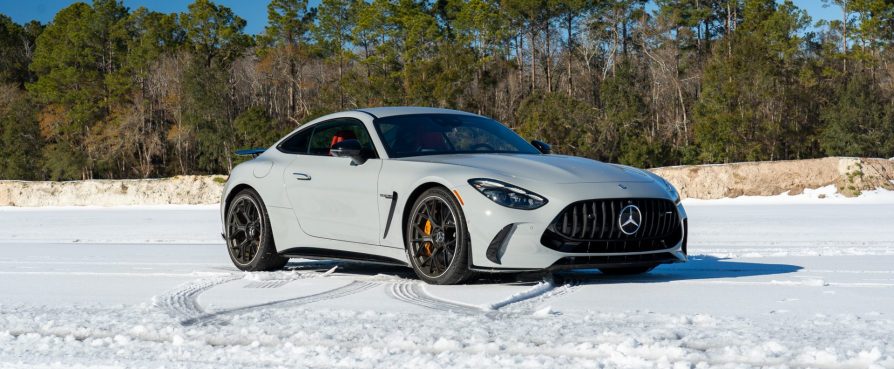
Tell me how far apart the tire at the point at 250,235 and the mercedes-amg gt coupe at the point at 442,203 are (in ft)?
0.04

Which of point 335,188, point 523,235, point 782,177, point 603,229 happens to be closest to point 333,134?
point 335,188

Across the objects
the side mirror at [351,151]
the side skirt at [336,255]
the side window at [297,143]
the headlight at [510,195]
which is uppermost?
the side window at [297,143]

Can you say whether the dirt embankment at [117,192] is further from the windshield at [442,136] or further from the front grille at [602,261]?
the front grille at [602,261]

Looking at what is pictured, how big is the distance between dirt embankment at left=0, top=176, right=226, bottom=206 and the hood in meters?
26.5

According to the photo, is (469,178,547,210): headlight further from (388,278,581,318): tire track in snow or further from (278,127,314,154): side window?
(278,127,314,154): side window

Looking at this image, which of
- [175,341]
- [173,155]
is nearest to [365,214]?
[175,341]

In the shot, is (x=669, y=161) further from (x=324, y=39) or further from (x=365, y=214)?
(x=365, y=214)

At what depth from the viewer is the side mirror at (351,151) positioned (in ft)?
24.1

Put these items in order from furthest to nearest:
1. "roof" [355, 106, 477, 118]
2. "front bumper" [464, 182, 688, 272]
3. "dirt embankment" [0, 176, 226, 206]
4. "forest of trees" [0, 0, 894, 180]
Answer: "forest of trees" [0, 0, 894, 180]
"dirt embankment" [0, 176, 226, 206]
"roof" [355, 106, 477, 118]
"front bumper" [464, 182, 688, 272]

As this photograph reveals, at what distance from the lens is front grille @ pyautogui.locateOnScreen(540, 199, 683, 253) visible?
6.31 metres

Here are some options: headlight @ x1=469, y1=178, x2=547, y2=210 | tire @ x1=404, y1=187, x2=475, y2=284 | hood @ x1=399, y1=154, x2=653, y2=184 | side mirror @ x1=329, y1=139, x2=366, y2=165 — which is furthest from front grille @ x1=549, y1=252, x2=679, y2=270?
side mirror @ x1=329, y1=139, x2=366, y2=165

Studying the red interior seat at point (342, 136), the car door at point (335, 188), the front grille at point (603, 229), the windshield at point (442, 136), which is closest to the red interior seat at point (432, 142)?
the windshield at point (442, 136)

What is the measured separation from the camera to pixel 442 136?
25.1 feet

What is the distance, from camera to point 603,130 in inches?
1708
